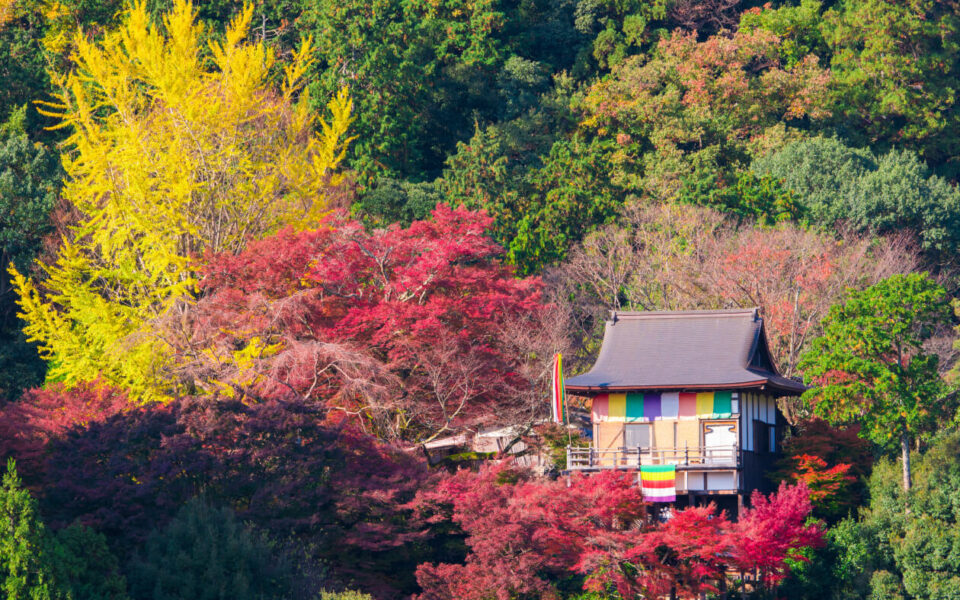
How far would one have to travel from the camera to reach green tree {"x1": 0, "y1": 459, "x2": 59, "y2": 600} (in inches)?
787

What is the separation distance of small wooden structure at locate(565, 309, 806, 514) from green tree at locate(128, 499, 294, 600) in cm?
805

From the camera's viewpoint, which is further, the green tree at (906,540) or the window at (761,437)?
the window at (761,437)

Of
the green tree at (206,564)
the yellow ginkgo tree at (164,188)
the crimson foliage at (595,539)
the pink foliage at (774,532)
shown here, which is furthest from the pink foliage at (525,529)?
the yellow ginkgo tree at (164,188)

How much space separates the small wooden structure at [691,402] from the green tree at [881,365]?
123 centimetres

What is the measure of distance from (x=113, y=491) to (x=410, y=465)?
618 cm

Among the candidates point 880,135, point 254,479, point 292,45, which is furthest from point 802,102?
point 254,479

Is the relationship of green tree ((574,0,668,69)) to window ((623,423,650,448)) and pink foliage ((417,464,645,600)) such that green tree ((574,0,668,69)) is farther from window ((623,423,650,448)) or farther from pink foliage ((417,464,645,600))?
pink foliage ((417,464,645,600))

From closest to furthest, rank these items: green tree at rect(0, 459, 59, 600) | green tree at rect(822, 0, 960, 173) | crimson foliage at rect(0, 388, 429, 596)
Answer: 1. green tree at rect(0, 459, 59, 600)
2. crimson foliage at rect(0, 388, 429, 596)
3. green tree at rect(822, 0, 960, 173)

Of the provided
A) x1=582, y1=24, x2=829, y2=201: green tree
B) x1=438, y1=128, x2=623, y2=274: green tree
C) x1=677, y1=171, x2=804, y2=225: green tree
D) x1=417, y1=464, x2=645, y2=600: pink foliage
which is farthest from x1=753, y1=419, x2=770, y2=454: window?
x1=582, y1=24, x2=829, y2=201: green tree

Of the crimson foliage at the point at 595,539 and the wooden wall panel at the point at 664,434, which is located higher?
the wooden wall panel at the point at 664,434

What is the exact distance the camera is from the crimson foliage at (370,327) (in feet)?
90.4

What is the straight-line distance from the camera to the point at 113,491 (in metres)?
22.9

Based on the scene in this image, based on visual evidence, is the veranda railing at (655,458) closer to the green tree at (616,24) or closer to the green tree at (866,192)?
the green tree at (866,192)

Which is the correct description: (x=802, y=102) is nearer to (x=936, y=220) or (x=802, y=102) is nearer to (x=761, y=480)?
(x=936, y=220)
